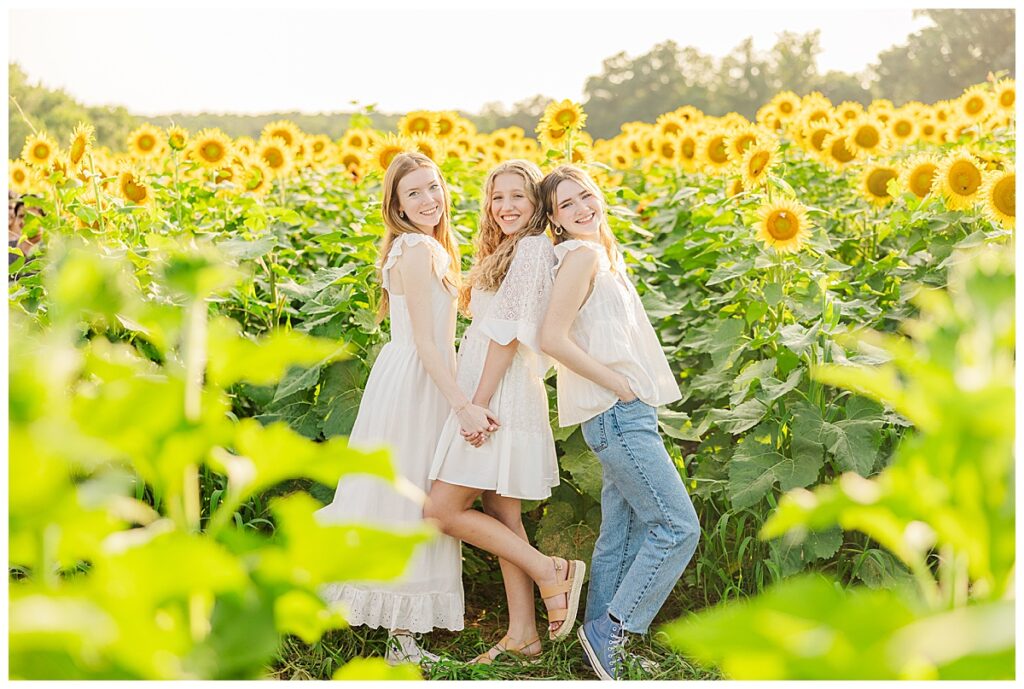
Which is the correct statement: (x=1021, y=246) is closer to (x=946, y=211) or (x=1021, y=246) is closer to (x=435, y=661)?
(x=435, y=661)

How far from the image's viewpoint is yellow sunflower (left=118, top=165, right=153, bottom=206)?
12.5ft

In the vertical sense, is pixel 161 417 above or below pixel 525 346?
above

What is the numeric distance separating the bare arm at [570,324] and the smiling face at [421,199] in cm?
52

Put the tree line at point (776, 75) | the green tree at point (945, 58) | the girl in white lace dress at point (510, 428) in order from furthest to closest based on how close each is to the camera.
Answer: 1. the green tree at point (945, 58)
2. the tree line at point (776, 75)
3. the girl in white lace dress at point (510, 428)

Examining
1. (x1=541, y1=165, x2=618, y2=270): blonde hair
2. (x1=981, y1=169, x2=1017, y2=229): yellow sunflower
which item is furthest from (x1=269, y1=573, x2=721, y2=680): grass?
A: (x1=981, y1=169, x2=1017, y2=229): yellow sunflower

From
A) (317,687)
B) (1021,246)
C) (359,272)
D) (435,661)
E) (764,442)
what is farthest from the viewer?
(359,272)

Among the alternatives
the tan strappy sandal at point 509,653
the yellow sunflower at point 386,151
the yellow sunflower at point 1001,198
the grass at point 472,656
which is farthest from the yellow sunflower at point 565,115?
the tan strappy sandal at point 509,653

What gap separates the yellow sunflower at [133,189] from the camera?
3.82 metres

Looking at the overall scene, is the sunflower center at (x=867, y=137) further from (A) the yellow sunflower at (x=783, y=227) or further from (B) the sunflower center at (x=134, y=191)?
(B) the sunflower center at (x=134, y=191)

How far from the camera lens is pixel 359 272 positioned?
3549mm

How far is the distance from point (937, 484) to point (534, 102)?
38.7 feet

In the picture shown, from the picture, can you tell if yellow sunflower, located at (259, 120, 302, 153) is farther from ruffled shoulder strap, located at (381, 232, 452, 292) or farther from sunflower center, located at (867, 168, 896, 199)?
sunflower center, located at (867, 168, 896, 199)

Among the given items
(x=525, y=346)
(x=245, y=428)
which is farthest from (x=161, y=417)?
(x=525, y=346)

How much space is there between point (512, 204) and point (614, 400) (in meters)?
0.70
